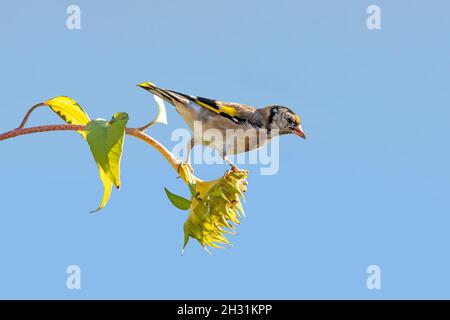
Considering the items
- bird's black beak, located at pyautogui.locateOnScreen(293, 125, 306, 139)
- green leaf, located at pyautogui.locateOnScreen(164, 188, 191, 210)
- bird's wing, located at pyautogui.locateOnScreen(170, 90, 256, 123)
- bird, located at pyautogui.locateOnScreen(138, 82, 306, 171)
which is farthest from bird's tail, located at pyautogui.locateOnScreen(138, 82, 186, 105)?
Answer: green leaf, located at pyautogui.locateOnScreen(164, 188, 191, 210)

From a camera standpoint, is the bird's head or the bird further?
the bird's head

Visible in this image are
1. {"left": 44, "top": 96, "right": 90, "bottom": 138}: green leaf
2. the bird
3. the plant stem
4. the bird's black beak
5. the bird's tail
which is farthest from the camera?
the bird's black beak

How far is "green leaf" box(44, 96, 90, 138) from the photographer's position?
449 cm

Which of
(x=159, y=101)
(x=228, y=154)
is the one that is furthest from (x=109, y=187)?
(x=228, y=154)

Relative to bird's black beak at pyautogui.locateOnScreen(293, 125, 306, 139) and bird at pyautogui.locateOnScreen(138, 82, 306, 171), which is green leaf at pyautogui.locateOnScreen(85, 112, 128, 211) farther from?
bird's black beak at pyautogui.locateOnScreen(293, 125, 306, 139)

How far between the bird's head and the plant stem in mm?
3566

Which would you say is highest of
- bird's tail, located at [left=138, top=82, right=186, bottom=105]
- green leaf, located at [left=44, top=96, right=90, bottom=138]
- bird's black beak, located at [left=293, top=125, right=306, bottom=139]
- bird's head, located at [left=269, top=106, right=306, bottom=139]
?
bird's tail, located at [left=138, top=82, right=186, bottom=105]

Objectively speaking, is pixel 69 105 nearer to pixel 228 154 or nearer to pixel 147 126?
pixel 147 126

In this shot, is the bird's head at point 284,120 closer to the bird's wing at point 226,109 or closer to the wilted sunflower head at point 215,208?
the bird's wing at point 226,109

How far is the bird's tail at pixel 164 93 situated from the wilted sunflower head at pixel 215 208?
1.68 m

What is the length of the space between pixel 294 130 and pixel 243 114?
2.31 ft

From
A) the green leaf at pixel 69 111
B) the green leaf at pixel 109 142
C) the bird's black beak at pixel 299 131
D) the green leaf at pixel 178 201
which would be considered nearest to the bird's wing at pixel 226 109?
the bird's black beak at pixel 299 131

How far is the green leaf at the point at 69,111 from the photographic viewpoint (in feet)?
14.7

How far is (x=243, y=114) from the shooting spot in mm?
7727
